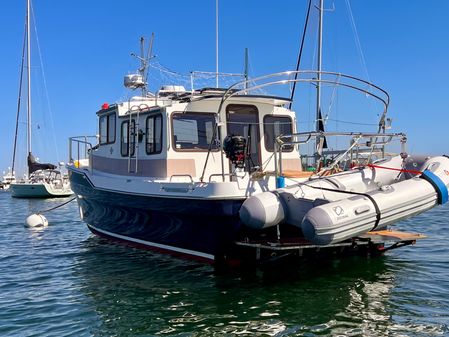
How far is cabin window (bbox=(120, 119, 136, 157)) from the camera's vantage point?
31.1 ft

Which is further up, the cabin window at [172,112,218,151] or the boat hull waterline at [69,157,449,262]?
the cabin window at [172,112,218,151]

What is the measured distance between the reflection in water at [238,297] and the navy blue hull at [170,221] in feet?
1.37

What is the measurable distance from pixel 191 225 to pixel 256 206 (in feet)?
5.34

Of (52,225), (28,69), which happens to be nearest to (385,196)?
(52,225)

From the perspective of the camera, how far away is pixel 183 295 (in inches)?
265

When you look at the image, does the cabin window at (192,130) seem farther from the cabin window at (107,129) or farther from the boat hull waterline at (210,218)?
the cabin window at (107,129)

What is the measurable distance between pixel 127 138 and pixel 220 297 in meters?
4.34

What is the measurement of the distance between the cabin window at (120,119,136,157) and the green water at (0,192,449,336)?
6.61 feet

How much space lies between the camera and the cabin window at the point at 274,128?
9148 millimetres

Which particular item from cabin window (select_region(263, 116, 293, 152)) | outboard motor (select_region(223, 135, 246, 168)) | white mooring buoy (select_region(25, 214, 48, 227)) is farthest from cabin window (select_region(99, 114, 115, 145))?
white mooring buoy (select_region(25, 214, 48, 227))

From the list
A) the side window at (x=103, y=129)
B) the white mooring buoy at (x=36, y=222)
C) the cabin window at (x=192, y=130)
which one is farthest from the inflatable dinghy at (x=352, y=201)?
the white mooring buoy at (x=36, y=222)

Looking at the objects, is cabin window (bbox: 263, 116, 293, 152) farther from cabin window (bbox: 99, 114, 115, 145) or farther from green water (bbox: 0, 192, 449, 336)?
cabin window (bbox: 99, 114, 115, 145)

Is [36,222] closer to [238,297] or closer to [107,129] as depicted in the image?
[107,129]

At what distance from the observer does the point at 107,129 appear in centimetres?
1062
